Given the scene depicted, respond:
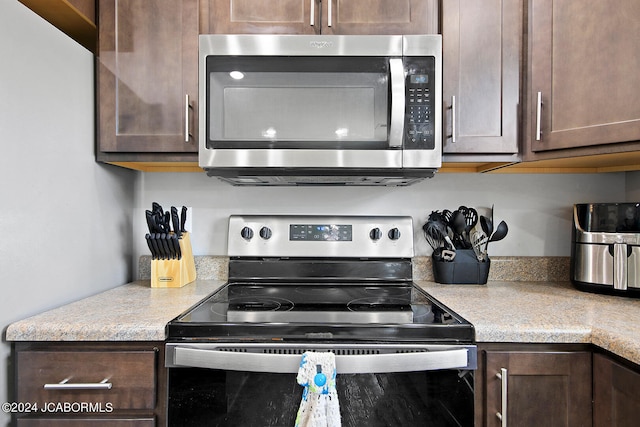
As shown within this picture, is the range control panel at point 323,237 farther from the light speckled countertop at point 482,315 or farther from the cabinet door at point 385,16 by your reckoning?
the cabinet door at point 385,16

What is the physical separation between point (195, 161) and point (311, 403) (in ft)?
2.97

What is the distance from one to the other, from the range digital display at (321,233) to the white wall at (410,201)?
9 cm

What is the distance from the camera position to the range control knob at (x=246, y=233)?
1.58 m

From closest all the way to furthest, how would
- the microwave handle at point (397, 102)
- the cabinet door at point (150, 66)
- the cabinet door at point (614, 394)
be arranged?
the cabinet door at point (614, 394) < the microwave handle at point (397, 102) < the cabinet door at point (150, 66)

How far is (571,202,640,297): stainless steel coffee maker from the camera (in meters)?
1.25

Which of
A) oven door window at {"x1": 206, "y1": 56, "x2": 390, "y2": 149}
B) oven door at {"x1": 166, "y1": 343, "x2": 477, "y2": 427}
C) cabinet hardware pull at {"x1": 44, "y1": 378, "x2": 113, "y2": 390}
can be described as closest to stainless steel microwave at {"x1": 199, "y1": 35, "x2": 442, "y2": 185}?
oven door window at {"x1": 206, "y1": 56, "x2": 390, "y2": 149}

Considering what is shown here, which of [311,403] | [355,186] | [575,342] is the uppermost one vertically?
[355,186]

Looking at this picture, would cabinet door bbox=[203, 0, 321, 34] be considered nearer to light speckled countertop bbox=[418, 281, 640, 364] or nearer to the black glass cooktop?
the black glass cooktop

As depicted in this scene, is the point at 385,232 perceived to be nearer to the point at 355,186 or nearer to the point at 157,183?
the point at 355,186

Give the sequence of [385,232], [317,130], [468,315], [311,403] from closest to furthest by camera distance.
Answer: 1. [311,403]
2. [468,315]
3. [317,130]
4. [385,232]

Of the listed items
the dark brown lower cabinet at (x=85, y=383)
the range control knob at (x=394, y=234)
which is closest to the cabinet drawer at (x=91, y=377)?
the dark brown lower cabinet at (x=85, y=383)

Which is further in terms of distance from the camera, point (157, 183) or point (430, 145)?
point (157, 183)

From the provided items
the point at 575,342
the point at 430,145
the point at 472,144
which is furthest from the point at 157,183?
the point at 575,342

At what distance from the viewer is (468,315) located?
1075 millimetres
